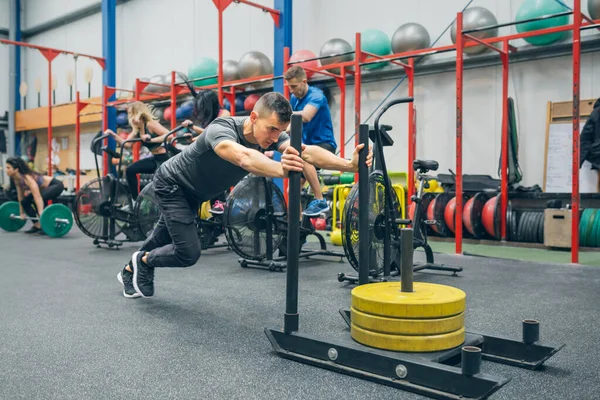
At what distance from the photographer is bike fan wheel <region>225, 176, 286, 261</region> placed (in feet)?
14.0

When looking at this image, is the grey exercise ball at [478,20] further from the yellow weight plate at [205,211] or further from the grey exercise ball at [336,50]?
the yellow weight plate at [205,211]

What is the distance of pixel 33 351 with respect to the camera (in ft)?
7.42

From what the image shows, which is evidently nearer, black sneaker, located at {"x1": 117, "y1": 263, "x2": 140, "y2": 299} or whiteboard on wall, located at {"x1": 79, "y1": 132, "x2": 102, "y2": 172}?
black sneaker, located at {"x1": 117, "y1": 263, "x2": 140, "y2": 299}

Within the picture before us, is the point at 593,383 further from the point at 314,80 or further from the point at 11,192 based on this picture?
the point at 11,192

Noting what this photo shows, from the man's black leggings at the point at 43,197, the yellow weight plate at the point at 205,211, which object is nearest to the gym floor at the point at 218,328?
the yellow weight plate at the point at 205,211

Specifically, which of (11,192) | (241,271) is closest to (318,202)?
(241,271)

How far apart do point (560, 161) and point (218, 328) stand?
5.14 metres

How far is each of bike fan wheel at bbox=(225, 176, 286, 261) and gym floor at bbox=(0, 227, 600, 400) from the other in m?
0.22

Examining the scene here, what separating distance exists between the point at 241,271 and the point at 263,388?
100 inches

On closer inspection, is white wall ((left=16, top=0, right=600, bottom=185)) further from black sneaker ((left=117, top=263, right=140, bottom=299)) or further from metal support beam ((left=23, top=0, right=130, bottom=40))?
black sneaker ((left=117, top=263, right=140, bottom=299))

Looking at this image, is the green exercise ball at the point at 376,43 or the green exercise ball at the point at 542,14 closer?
the green exercise ball at the point at 542,14

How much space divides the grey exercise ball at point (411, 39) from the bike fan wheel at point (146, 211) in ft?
12.0

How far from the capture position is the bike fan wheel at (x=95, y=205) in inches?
230

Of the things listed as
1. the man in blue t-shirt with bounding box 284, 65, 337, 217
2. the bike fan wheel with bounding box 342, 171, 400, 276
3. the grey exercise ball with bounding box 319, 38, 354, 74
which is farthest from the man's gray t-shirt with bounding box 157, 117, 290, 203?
the grey exercise ball with bounding box 319, 38, 354, 74
